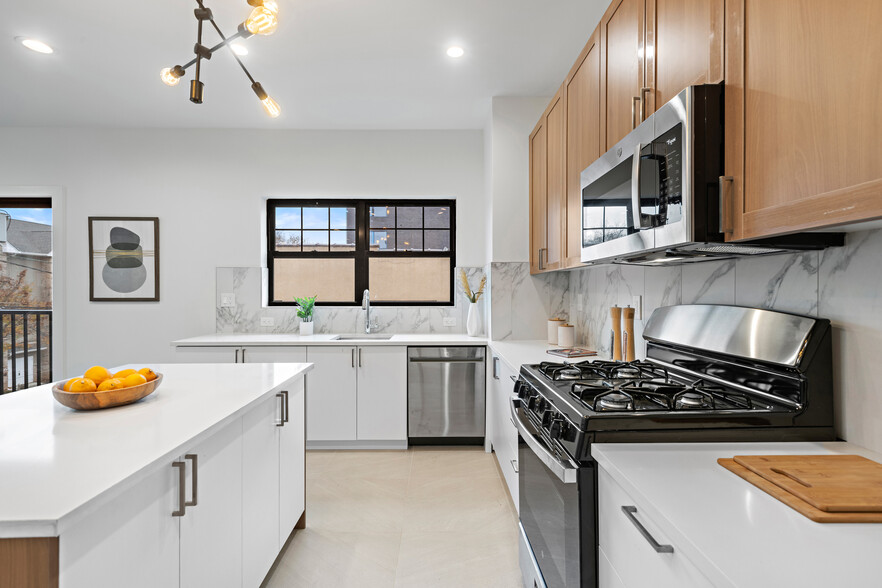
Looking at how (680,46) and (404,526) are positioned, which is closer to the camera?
(680,46)

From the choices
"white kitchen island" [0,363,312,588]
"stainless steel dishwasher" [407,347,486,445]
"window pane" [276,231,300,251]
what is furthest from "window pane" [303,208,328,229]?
"white kitchen island" [0,363,312,588]

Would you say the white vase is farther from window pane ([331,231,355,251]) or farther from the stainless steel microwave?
the stainless steel microwave

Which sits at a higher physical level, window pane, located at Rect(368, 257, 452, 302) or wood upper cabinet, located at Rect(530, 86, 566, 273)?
wood upper cabinet, located at Rect(530, 86, 566, 273)

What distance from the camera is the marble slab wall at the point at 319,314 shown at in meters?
4.05

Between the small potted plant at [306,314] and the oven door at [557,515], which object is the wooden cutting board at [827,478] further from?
the small potted plant at [306,314]

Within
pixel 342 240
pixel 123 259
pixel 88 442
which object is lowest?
pixel 88 442

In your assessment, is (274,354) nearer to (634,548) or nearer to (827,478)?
(634,548)

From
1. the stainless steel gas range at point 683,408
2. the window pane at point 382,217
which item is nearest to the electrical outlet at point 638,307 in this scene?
the stainless steel gas range at point 683,408

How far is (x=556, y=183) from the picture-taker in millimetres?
2604

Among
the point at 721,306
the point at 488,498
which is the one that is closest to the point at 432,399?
the point at 488,498

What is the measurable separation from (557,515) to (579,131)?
1.65 meters

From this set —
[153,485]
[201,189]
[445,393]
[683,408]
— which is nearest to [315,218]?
[201,189]

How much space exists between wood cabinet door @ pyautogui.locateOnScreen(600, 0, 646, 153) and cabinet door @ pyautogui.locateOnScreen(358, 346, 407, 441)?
223cm

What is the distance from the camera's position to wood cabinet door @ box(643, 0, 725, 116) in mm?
1122
